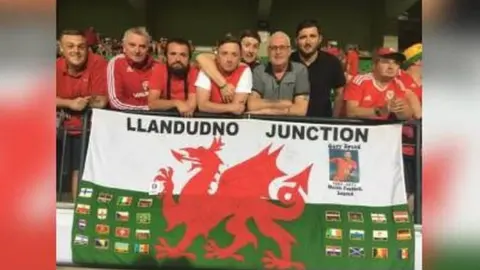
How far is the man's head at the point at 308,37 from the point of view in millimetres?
2467

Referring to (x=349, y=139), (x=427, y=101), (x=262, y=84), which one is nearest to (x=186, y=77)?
(x=262, y=84)

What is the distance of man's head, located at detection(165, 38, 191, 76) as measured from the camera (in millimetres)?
2543

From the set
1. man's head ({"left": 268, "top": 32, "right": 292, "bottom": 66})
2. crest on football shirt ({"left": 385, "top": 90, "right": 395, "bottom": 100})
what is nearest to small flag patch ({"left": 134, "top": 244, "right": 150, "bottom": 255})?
man's head ({"left": 268, "top": 32, "right": 292, "bottom": 66})

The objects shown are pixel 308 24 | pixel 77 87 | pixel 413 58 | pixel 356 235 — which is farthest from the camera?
pixel 356 235

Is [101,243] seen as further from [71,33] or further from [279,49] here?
[279,49]

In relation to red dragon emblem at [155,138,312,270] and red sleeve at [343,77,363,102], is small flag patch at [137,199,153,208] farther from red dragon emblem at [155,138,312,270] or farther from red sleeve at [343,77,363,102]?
red sleeve at [343,77,363,102]

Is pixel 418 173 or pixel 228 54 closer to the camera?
pixel 418 173

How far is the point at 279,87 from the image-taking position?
2584mm

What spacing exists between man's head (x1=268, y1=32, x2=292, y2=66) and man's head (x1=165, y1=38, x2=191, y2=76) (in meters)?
0.31

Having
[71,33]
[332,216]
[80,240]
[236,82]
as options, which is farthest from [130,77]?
[332,216]

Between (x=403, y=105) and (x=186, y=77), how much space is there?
836 mm

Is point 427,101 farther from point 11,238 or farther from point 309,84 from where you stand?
point 11,238

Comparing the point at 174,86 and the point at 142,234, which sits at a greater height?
the point at 174,86

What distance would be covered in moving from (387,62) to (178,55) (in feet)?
2.59
